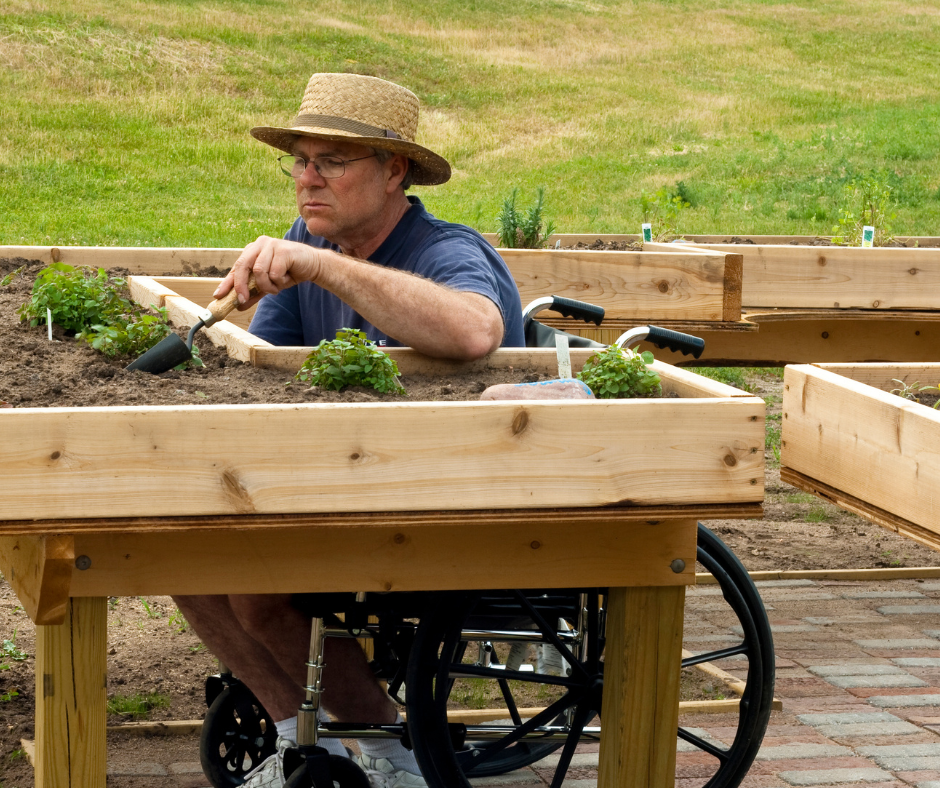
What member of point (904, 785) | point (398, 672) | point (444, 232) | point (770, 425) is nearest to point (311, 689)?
point (398, 672)

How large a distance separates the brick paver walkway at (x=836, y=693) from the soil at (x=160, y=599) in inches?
10.3

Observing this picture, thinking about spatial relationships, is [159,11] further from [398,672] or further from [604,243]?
[398,672]

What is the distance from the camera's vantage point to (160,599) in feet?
14.5

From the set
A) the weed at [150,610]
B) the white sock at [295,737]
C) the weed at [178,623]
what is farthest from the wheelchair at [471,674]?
the weed at [150,610]

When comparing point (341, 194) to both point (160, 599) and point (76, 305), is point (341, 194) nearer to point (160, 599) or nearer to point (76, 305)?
point (76, 305)

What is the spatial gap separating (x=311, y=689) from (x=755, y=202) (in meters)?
14.9

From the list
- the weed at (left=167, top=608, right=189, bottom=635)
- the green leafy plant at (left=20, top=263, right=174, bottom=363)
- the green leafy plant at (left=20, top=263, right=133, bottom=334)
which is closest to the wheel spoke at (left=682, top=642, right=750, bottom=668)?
the green leafy plant at (left=20, top=263, right=174, bottom=363)

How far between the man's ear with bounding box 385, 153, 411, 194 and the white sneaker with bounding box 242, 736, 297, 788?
1420 millimetres

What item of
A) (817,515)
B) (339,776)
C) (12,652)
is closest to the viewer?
(339,776)

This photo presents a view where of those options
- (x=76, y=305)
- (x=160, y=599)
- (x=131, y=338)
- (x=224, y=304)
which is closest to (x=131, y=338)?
(x=131, y=338)

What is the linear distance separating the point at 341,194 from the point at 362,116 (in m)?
0.22

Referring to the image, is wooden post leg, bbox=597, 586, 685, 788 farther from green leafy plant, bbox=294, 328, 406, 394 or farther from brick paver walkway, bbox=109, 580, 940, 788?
brick paver walkway, bbox=109, 580, 940, 788

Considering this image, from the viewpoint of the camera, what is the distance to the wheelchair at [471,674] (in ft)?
7.88

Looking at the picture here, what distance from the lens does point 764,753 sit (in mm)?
3211
